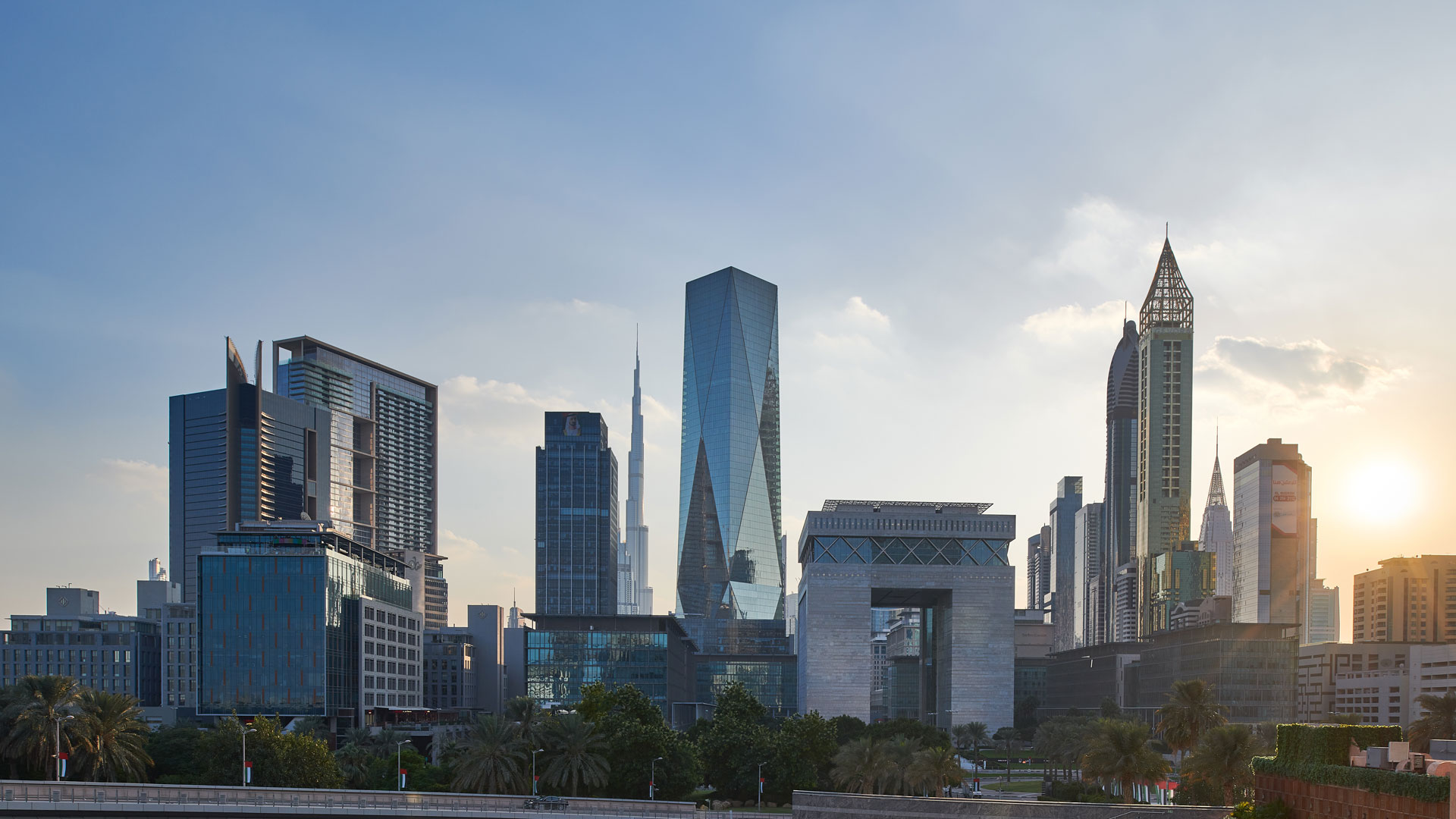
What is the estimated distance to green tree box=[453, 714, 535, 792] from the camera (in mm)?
81688

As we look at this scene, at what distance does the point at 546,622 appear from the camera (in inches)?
7087

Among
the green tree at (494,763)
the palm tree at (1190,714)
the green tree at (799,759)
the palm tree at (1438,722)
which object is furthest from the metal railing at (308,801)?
the palm tree at (1438,722)

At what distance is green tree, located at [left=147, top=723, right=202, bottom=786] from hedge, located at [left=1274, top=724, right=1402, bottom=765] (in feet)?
269

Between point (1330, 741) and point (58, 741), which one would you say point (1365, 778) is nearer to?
point (1330, 741)

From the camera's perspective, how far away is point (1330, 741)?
146ft

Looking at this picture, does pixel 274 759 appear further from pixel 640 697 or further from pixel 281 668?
pixel 281 668

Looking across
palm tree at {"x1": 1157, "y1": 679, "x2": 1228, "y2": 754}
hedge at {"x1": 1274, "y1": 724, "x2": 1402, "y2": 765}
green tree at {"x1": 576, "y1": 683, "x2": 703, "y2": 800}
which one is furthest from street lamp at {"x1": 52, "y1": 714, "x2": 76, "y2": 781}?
palm tree at {"x1": 1157, "y1": 679, "x2": 1228, "y2": 754}

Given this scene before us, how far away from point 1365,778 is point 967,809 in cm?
2131

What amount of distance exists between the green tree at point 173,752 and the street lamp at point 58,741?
550 inches

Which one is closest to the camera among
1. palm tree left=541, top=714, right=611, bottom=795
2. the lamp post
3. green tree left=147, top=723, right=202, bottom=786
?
palm tree left=541, top=714, right=611, bottom=795

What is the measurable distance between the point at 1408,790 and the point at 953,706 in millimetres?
131794

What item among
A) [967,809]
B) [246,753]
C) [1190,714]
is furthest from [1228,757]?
[246,753]

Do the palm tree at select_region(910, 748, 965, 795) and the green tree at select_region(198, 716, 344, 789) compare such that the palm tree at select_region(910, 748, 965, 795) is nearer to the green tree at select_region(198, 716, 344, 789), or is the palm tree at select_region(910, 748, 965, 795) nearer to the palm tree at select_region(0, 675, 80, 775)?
the green tree at select_region(198, 716, 344, 789)

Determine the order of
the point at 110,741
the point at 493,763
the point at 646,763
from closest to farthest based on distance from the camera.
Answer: the point at 110,741 → the point at 493,763 → the point at 646,763
